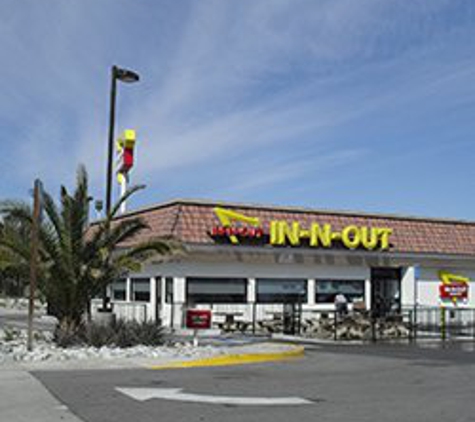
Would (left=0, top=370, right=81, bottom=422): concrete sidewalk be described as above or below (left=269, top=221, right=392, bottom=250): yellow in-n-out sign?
below

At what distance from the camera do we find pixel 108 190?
2370 centimetres

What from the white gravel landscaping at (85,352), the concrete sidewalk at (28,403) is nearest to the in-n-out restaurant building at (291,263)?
the white gravel landscaping at (85,352)

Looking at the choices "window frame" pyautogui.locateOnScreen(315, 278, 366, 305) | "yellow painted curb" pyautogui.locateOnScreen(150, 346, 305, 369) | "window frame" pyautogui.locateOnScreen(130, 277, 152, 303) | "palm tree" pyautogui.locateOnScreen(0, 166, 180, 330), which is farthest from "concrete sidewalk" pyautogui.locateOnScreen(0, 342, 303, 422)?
"window frame" pyautogui.locateOnScreen(315, 278, 366, 305)

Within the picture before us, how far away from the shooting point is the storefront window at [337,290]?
35.3 metres

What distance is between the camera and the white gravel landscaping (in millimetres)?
16242

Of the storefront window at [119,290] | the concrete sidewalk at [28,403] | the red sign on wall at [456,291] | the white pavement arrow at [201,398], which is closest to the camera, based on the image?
the concrete sidewalk at [28,403]

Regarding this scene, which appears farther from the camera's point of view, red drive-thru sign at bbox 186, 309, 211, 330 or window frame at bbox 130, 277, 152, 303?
window frame at bbox 130, 277, 152, 303

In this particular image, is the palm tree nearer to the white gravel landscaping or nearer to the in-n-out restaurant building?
the white gravel landscaping

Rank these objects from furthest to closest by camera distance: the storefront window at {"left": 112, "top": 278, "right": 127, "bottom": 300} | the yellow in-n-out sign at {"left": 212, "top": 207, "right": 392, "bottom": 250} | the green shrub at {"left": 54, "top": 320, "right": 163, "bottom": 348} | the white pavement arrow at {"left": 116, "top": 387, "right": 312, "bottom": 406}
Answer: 1. the storefront window at {"left": 112, "top": 278, "right": 127, "bottom": 300}
2. the yellow in-n-out sign at {"left": 212, "top": 207, "right": 392, "bottom": 250}
3. the green shrub at {"left": 54, "top": 320, "right": 163, "bottom": 348}
4. the white pavement arrow at {"left": 116, "top": 387, "right": 312, "bottom": 406}

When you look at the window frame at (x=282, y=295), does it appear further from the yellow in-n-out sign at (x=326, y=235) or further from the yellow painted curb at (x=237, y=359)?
the yellow painted curb at (x=237, y=359)

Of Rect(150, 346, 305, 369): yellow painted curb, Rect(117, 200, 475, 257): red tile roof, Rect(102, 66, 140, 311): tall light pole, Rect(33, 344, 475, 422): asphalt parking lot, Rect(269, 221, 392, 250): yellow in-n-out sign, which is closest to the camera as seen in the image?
Rect(33, 344, 475, 422): asphalt parking lot

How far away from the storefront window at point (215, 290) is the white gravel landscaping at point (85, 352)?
40.0 feet

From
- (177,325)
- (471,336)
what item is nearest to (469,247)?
(471,336)

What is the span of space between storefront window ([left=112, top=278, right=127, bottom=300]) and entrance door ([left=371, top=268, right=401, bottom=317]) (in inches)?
487
